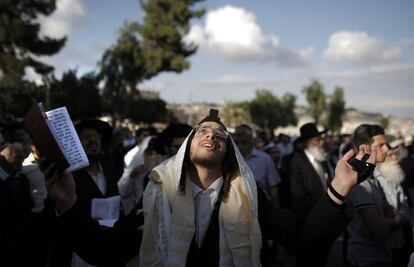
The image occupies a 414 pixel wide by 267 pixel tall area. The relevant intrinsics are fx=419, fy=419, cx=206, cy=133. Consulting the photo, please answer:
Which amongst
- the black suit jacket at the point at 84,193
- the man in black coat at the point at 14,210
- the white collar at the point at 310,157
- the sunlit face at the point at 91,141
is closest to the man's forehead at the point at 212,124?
the black suit jacket at the point at 84,193

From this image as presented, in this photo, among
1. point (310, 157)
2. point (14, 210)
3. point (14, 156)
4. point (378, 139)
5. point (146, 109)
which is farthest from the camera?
point (146, 109)

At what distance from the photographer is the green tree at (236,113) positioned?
7319 centimetres

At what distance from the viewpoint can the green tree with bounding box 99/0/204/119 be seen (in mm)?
32688

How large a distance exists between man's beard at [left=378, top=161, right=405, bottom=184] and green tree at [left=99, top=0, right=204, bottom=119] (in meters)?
→ 28.5

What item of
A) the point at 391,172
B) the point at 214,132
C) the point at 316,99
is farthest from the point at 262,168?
the point at 316,99

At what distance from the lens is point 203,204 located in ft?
8.02

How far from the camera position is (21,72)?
25578 millimetres

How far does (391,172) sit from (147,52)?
30.1 metres

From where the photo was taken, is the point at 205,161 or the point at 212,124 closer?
the point at 205,161

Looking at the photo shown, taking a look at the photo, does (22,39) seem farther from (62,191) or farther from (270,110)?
(270,110)

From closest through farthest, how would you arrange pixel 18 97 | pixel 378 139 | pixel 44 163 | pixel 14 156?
1. pixel 44 163
2. pixel 378 139
3. pixel 14 156
4. pixel 18 97

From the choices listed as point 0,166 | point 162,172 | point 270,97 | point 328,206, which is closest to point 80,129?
point 0,166

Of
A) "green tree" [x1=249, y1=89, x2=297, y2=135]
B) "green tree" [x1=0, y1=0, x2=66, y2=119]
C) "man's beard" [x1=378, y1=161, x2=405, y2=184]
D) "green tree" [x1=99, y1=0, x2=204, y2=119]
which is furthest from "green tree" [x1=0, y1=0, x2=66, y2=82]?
"green tree" [x1=249, y1=89, x2=297, y2=135]

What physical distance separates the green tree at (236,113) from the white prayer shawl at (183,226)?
70.3m
